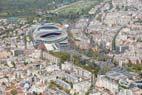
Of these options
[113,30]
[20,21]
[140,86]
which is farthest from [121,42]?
[20,21]

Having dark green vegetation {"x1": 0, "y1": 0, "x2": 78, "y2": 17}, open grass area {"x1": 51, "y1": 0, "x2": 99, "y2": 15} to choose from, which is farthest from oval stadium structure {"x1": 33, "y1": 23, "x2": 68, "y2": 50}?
dark green vegetation {"x1": 0, "y1": 0, "x2": 78, "y2": 17}

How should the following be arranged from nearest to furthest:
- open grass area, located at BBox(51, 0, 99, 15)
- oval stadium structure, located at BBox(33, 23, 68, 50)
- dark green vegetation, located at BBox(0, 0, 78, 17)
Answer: oval stadium structure, located at BBox(33, 23, 68, 50) → open grass area, located at BBox(51, 0, 99, 15) → dark green vegetation, located at BBox(0, 0, 78, 17)

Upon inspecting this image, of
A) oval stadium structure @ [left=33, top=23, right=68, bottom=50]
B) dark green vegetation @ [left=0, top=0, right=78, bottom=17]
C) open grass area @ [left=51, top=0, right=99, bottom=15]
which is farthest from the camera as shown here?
dark green vegetation @ [left=0, top=0, right=78, bottom=17]

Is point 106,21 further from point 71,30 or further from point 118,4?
point 118,4

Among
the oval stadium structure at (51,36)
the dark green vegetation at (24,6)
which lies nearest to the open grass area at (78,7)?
the dark green vegetation at (24,6)

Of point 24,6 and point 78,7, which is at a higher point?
point 24,6

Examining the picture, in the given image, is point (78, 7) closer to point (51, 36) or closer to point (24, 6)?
point (24, 6)

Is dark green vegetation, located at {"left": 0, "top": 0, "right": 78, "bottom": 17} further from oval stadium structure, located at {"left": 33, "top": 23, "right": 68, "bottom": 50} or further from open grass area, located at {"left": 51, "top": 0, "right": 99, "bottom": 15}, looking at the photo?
oval stadium structure, located at {"left": 33, "top": 23, "right": 68, "bottom": 50}

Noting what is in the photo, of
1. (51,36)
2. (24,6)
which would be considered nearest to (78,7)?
(24,6)

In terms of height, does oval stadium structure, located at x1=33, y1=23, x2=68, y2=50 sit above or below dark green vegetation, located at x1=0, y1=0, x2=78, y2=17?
below

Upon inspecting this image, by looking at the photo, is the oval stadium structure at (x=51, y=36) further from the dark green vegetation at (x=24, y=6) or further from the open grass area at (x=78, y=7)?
the dark green vegetation at (x=24, y=6)
